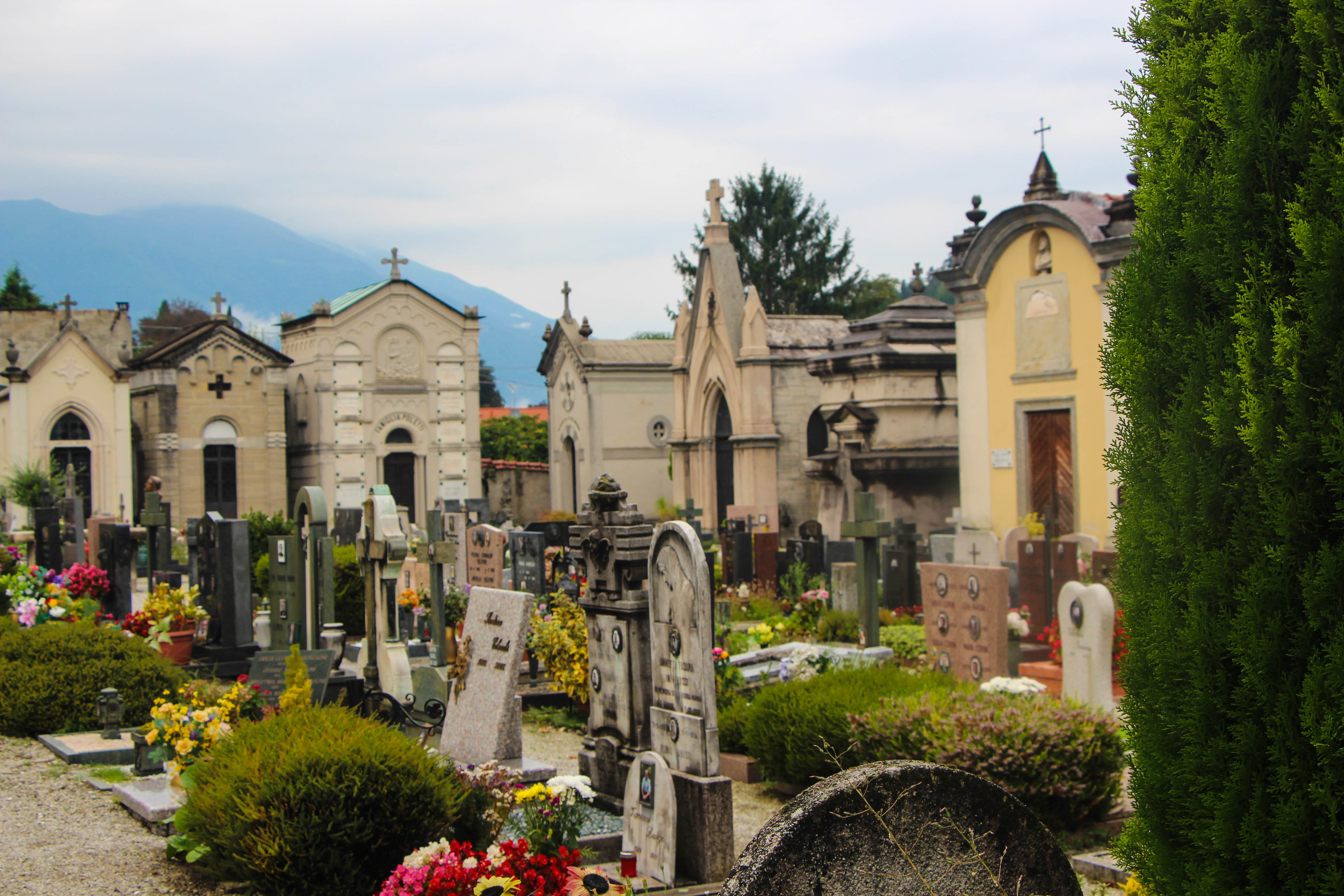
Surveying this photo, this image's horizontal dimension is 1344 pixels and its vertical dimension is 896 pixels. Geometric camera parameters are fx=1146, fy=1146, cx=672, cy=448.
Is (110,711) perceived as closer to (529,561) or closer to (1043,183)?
(529,561)

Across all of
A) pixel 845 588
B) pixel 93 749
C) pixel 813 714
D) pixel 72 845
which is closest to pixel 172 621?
pixel 93 749

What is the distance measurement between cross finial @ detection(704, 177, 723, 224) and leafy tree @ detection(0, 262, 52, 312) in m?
24.9

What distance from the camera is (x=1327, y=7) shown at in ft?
8.21

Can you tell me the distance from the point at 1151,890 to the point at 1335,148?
187cm

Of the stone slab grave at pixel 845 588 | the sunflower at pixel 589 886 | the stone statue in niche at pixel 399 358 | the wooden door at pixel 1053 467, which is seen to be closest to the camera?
the sunflower at pixel 589 886

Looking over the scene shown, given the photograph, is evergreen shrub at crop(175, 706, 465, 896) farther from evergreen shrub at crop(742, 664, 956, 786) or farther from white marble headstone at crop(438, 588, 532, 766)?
evergreen shrub at crop(742, 664, 956, 786)

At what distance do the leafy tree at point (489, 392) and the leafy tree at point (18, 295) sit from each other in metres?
27.0

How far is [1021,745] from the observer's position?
21.8 feet

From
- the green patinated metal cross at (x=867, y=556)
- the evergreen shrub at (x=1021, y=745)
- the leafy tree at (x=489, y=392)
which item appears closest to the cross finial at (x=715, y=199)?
the green patinated metal cross at (x=867, y=556)

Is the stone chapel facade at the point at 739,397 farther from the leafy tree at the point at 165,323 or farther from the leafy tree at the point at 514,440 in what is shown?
the leafy tree at the point at 165,323

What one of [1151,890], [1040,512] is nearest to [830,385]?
[1040,512]

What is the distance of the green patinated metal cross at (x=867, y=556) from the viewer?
1061 centimetres

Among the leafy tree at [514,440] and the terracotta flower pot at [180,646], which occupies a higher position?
the leafy tree at [514,440]

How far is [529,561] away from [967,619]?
239 inches
